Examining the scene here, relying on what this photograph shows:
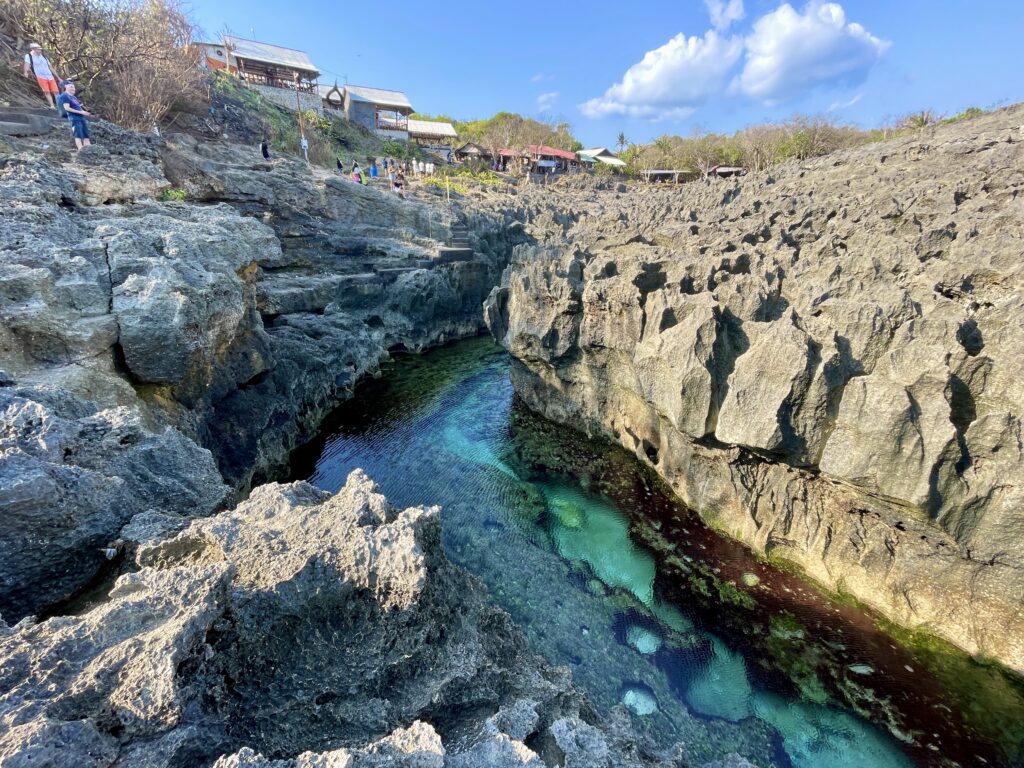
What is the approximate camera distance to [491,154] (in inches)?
2418

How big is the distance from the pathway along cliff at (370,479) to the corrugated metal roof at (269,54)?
35.3 meters

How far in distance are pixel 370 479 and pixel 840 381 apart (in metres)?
7.56

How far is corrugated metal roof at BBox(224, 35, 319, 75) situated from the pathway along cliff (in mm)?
35324

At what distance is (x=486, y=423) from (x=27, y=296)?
11.4m

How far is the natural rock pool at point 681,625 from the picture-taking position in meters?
6.64

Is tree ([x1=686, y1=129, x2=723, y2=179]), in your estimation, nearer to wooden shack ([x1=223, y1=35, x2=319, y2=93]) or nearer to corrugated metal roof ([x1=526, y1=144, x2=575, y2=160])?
corrugated metal roof ([x1=526, y1=144, x2=575, y2=160])

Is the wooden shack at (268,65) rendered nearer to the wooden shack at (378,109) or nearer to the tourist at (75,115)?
the wooden shack at (378,109)

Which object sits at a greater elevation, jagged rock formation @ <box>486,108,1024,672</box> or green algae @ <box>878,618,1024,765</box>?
jagged rock formation @ <box>486,108,1024,672</box>

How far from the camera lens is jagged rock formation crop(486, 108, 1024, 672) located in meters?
6.71

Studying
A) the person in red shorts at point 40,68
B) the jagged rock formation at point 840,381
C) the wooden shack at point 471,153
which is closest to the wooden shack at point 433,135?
the wooden shack at point 471,153

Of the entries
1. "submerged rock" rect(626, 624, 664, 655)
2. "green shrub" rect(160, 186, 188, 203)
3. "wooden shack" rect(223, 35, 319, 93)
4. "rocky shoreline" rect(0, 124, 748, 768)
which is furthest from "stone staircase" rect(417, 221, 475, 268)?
"wooden shack" rect(223, 35, 319, 93)

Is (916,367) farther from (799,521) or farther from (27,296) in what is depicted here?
(27,296)

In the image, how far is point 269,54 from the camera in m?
45.3

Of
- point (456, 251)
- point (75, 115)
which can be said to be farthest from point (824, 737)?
point (456, 251)
